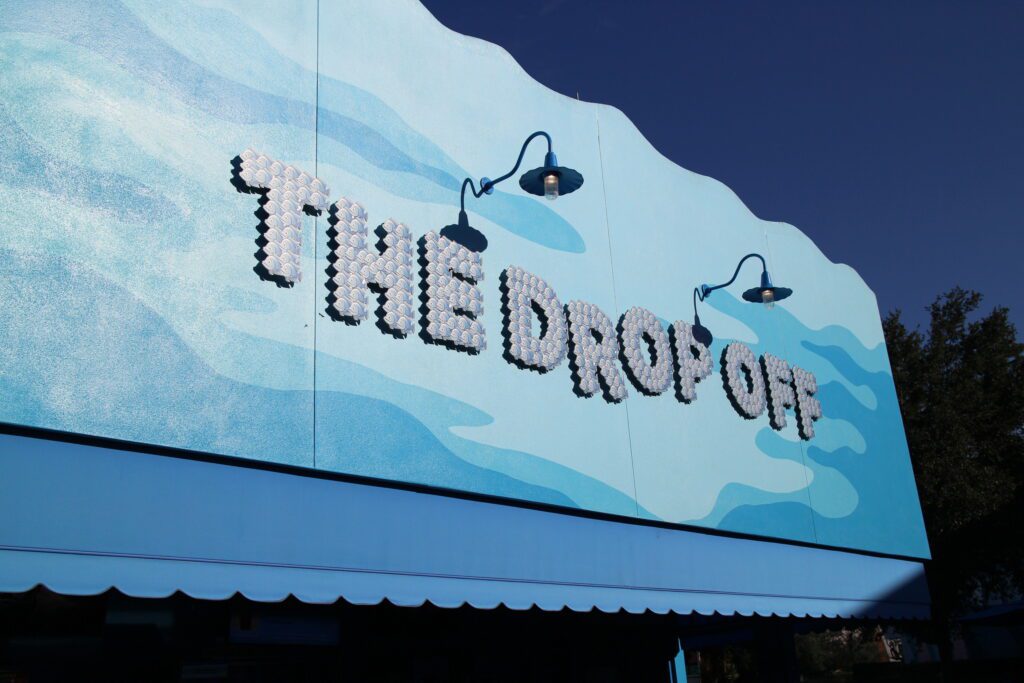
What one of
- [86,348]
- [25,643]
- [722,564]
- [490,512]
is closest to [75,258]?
[86,348]

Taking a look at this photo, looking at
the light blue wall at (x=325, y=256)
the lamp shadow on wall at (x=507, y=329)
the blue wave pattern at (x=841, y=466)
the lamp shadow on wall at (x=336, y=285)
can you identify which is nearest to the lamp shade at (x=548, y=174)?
the light blue wall at (x=325, y=256)

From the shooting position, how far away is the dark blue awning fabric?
16.0 feet

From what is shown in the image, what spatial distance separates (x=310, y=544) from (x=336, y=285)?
190 centimetres

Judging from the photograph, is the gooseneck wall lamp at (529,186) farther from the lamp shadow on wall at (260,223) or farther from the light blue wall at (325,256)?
the lamp shadow on wall at (260,223)

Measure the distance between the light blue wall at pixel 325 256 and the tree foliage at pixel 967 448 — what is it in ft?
35.9

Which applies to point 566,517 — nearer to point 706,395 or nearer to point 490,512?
point 490,512

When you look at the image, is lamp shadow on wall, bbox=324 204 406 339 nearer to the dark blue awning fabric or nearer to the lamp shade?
the dark blue awning fabric

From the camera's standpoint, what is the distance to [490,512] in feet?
24.1

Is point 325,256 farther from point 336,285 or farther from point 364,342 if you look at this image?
point 364,342

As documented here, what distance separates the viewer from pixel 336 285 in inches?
267

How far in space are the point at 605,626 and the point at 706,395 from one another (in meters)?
3.09

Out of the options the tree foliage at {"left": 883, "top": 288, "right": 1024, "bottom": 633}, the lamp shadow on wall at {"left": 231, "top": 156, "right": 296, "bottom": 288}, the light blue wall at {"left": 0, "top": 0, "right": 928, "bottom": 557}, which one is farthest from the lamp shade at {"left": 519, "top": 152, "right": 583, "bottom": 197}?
the tree foliage at {"left": 883, "top": 288, "right": 1024, "bottom": 633}

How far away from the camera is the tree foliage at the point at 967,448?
68.7ft

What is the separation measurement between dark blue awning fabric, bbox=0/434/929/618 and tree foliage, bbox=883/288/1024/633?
44.9ft
